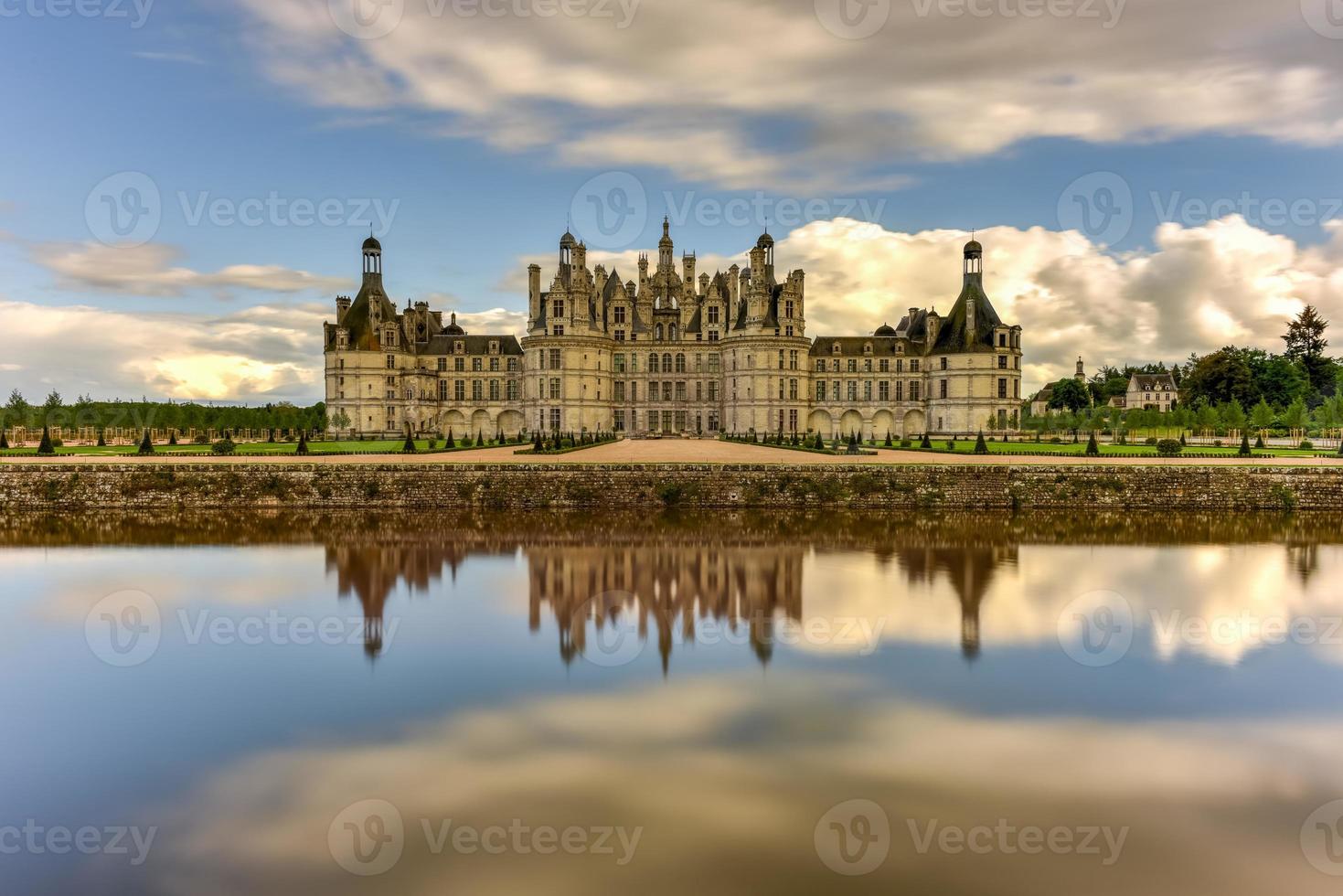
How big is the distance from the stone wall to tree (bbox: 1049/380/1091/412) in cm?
7345

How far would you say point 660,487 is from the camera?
1179 inches

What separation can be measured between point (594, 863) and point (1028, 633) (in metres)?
9.17

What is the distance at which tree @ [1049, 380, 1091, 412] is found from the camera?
99938 millimetres

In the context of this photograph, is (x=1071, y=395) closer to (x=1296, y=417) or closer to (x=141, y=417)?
(x=1296, y=417)

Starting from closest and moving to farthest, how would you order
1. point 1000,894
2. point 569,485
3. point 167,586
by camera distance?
1. point 1000,894
2. point 167,586
3. point 569,485

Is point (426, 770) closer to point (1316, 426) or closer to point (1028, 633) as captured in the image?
point (1028, 633)

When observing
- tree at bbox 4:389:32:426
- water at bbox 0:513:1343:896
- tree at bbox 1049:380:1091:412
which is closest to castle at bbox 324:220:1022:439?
tree at bbox 4:389:32:426

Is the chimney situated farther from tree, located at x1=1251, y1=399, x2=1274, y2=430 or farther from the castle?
tree, located at x1=1251, y1=399, x2=1274, y2=430

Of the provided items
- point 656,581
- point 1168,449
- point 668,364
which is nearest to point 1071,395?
point 668,364

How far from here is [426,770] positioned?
8344 millimetres

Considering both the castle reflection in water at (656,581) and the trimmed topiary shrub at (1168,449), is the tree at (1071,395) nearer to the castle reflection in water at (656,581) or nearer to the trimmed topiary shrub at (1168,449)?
the trimmed topiary shrub at (1168,449)

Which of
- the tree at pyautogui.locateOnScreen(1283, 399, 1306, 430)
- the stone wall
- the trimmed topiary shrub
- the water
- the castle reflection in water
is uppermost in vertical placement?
the tree at pyautogui.locateOnScreen(1283, 399, 1306, 430)

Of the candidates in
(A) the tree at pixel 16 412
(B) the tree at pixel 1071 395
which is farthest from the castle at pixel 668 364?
(B) the tree at pixel 1071 395

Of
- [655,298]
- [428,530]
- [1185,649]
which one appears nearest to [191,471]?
[428,530]
